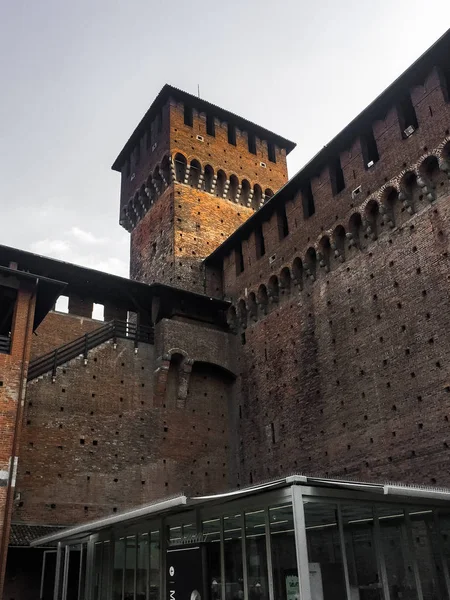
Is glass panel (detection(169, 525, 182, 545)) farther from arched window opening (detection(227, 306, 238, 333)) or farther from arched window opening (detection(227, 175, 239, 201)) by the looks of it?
arched window opening (detection(227, 175, 239, 201))

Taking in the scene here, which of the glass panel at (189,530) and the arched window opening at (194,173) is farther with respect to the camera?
the arched window opening at (194,173)

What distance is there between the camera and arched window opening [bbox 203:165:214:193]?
2378 centimetres

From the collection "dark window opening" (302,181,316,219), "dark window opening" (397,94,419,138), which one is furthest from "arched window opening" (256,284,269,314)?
"dark window opening" (397,94,419,138)

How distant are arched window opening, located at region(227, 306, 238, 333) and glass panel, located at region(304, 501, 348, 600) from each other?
11830mm

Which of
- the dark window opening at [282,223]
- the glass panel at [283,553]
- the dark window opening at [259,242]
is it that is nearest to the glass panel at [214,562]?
the glass panel at [283,553]

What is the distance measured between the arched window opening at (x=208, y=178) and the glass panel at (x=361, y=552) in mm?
17551

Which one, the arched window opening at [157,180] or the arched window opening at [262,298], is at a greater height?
the arched window opening at [157,180]

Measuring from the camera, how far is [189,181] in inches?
922

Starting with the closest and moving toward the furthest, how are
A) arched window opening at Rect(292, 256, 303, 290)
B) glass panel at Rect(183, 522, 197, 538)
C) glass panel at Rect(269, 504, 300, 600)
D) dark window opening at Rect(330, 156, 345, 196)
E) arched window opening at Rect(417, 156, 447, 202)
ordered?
glass panel at Rect(269, 504, 300, 600)
glass panel at Rect(183, 522, 197, 538)
arched window opening at Rect(417, 156, 447, 202)
dark window opening at Rect(330, 156, 345, 196)
arched window opening at Rect(292, 256, 303, 290)

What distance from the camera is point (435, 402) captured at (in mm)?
11938

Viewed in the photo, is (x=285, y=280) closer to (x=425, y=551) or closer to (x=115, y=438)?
(x=115, y=438)

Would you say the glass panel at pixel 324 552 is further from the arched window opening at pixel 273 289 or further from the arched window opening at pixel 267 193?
the arched window opening at pixel 267 193

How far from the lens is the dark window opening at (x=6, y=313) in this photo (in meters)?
12.6

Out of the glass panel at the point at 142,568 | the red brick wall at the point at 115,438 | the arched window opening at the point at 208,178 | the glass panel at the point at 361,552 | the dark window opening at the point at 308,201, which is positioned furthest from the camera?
the arched window opening at the point at 208,178
